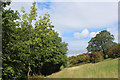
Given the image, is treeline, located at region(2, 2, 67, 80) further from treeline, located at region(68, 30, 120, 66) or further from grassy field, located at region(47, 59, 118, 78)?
treeline, located at region(68, 30, 120, 66)

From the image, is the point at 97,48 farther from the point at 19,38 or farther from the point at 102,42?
the point at 19,38

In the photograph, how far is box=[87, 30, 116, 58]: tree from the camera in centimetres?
2944

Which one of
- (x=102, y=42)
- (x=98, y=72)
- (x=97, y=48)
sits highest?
(x=102, y=42)

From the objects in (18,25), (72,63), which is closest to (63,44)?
(72,63)

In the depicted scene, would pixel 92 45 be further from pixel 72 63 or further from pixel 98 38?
pixel 72 63

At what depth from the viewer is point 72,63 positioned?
27.8 m

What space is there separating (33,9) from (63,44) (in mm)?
12404

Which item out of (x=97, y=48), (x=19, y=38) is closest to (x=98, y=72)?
(x=19, y=38)

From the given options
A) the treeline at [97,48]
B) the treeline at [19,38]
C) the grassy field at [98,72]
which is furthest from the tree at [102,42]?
the treeline at [19,38]

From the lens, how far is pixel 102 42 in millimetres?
30734

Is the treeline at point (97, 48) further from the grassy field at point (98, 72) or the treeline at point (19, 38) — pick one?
the treeline at point (19, 38)

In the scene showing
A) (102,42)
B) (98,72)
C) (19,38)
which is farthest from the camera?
(102,42)

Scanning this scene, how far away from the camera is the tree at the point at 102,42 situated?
29.4 metres

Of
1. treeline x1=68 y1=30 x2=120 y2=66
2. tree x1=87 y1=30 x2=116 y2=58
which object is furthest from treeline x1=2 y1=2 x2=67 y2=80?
tree x1=87 y1=30 x2=116 y2=58
